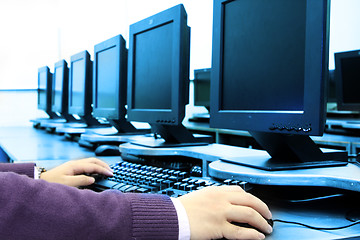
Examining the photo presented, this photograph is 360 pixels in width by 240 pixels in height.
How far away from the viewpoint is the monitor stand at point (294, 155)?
0.88 metres

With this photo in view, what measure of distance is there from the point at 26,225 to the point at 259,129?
0.57m

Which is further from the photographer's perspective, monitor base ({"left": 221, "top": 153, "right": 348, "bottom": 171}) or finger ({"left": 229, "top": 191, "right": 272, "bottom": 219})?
monitor base ({"left": 221, "top": 153, "right": 348, "bottom": 171})

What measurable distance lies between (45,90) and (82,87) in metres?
1.52

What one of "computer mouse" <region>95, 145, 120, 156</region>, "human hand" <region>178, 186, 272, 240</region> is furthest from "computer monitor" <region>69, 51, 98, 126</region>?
"human hand" <region>178, 186, 272, 240</region>

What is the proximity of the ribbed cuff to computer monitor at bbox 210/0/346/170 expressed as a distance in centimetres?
34

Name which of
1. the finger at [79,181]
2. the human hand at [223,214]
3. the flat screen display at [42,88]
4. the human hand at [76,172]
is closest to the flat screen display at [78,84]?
the flat screen display at [42,88]

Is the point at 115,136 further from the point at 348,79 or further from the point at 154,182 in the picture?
the point at 348,79

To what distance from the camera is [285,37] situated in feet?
2.93

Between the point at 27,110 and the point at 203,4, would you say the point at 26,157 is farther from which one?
the point at 203,4

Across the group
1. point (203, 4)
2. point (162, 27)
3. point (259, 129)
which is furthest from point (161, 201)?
point (203, 4)

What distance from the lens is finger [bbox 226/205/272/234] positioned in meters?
0.59

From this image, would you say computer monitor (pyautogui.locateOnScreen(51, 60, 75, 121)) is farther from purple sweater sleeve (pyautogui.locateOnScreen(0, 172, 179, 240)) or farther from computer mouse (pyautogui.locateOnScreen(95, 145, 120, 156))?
purple sweater sleeve (pyautogui.locateOnScreen(0, 172, 179, 240))

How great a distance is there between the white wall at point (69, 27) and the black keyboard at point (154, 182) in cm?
323

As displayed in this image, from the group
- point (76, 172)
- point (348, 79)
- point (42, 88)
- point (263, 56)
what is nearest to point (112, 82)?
point (76, 172)
